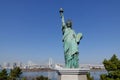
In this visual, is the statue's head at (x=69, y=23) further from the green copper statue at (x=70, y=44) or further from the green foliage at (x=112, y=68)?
the green foliage at (x=112, y=68)

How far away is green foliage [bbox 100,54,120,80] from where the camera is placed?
15.4 meters

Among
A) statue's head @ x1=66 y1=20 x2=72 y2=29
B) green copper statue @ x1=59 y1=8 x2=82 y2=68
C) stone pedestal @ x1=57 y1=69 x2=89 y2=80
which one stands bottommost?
stone pedestal @ x1=57 y1=69 x2=89 y2=80

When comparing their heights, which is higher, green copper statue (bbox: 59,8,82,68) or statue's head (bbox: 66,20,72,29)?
statue's head (bbox: 66,20,72,29)

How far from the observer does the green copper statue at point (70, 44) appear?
7742 mm

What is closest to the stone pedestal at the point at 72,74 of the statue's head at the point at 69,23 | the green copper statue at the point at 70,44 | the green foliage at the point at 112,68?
the green copper statue at the point at 70,44

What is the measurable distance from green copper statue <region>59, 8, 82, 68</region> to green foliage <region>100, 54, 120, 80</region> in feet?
27.2

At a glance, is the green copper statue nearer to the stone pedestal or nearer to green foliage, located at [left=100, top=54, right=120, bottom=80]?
the stone pedestal

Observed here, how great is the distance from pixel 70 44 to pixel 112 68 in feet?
29.4

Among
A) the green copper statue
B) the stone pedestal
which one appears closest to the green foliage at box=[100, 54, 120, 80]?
the green copper statue

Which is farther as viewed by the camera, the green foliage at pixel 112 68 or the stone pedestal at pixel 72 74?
the green foliage at pixel 112 68

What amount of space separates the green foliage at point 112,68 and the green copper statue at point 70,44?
8.28 m

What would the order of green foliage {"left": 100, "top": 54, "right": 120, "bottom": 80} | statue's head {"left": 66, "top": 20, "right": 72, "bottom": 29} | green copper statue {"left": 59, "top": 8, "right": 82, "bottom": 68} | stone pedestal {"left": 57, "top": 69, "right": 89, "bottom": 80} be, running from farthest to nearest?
green foliage {"left": 100, "top": 54, "right": 120, "bottom": 80} < statue's head {"left": 66, "top": 20, "right": 72, "bottom": 29} < green copper statue {"left": 59, "top": 8, "right": 82, "bottom": 68} < stone pedestal {"left": 57, "top": 69, "right": 89, "bottom": 80}

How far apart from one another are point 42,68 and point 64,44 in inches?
5208

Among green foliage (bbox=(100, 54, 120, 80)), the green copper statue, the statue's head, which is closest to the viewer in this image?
the green copper statue
